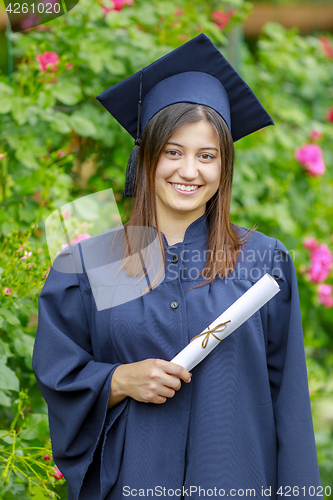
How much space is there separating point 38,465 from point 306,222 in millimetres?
2230

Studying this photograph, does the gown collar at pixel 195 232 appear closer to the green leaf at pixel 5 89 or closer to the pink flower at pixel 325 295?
the green leaf at pixel 5 89

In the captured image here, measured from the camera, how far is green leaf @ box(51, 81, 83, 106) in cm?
219

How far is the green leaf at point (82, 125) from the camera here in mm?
2232

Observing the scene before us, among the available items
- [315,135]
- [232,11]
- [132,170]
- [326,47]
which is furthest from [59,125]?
[326,47]

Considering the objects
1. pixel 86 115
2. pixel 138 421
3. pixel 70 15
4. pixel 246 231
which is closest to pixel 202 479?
pixel 138 421

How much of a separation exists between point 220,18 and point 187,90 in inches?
69.2

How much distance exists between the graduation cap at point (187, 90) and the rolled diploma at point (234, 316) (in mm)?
500

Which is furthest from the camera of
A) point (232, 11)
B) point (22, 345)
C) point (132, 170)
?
point (232, 11)

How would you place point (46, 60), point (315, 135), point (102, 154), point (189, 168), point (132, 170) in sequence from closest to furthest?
point (189, 168), point (132, 170), point (46, 60), point (102, 154), point (315, 135)

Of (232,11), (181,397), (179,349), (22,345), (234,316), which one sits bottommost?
(22,345)

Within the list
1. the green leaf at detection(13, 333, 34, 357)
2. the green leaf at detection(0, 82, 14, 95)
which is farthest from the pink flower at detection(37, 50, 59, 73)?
the green leaf at detection(13, 333, 34, 357)

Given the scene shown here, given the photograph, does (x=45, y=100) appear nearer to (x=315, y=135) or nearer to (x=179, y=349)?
(x=179, y=349)

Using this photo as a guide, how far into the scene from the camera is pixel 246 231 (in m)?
1.65

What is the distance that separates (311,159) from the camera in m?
3.13
